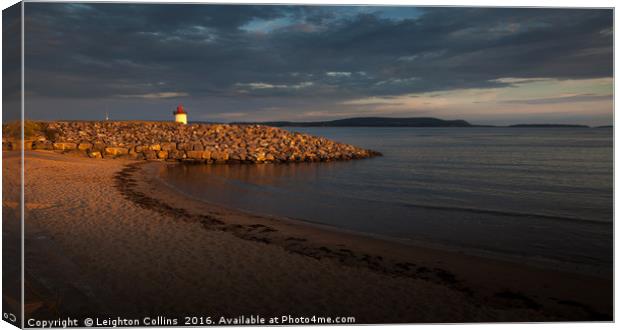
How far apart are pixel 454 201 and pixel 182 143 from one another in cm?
1807

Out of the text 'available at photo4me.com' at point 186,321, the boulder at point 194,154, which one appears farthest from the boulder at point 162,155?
the text 'available at photo4me.com' at point 186,321

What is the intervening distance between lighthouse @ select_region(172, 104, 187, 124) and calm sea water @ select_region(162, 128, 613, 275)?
15.9 metres

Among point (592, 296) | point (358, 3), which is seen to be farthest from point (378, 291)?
point (358, 3)

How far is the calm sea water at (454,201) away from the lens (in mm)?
8914

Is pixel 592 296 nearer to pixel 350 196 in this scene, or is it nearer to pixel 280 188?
pixel 350 196

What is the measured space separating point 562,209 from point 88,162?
768 inches

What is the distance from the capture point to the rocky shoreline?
24.5 meters

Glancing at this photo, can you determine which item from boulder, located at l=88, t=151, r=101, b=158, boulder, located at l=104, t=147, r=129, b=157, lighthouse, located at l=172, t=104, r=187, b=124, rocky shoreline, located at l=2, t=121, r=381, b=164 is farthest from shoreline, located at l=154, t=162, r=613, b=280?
lighthouse, located at l=172, t=104, r=187, b=124

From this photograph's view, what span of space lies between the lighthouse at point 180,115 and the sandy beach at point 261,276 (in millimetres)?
27944

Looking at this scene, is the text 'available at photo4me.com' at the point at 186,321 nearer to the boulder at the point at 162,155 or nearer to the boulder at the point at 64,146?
the boulder at the point at 162,155

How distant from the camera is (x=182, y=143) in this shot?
87.1ft

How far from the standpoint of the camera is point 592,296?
6168mm

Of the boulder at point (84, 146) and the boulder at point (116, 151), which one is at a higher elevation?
the boulder at point (84, 146)

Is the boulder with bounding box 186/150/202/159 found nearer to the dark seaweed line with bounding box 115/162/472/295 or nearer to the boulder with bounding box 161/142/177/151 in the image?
the boulder with bounding box 161/142/177/151
